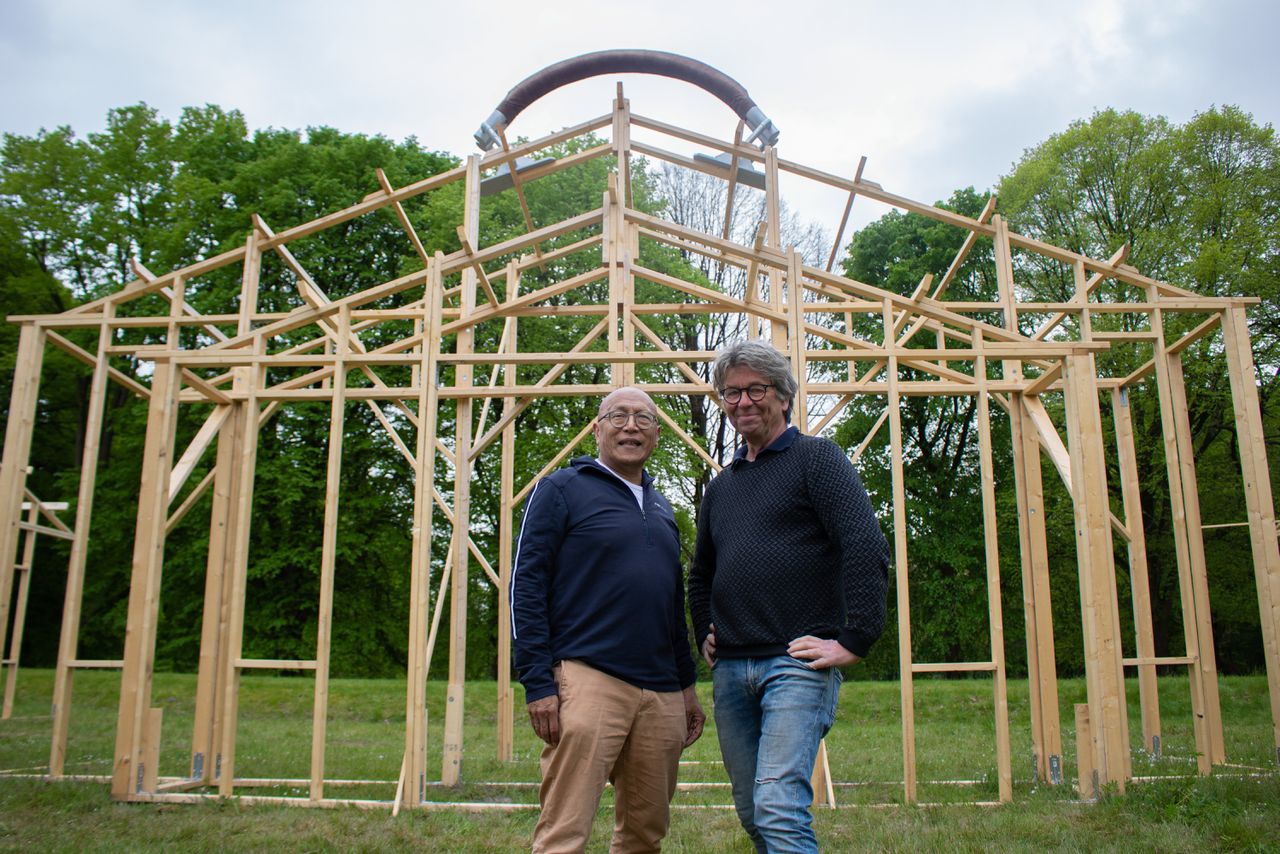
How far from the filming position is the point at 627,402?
10.2 feet

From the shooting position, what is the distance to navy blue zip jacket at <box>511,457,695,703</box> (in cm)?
285

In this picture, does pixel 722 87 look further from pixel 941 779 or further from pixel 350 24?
pixel 941 779

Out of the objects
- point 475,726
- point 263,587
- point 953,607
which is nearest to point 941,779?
point 475,726

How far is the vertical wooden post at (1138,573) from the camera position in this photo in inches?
325

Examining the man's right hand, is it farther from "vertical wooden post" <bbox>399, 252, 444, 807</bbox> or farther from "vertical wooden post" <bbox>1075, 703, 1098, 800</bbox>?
"vertical wooden post" <bbox>1075, 703, 1098, 800</bbox>

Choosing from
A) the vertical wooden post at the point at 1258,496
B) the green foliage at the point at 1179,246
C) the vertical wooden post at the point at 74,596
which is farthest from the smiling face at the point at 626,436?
the green foliage at the point at 1179,246

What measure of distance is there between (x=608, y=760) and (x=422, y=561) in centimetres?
352

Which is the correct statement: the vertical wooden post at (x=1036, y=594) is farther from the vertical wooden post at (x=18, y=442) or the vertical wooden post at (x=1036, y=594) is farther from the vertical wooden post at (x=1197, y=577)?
the vertical wooden post at (x=18, y=442)

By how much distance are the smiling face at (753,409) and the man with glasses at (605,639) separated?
1.17 feet

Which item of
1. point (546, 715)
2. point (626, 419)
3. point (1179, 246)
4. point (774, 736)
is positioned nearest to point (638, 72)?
point (626, 419)

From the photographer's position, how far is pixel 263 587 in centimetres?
1664

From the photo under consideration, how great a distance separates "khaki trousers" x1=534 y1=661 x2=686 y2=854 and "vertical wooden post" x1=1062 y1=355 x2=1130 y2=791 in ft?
12.0

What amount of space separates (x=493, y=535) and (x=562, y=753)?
1493 cm

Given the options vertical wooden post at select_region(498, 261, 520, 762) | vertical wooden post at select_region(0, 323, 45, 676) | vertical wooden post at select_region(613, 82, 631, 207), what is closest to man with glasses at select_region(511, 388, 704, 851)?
vertical wooden post at select_region(498, 261, 520, 762)
